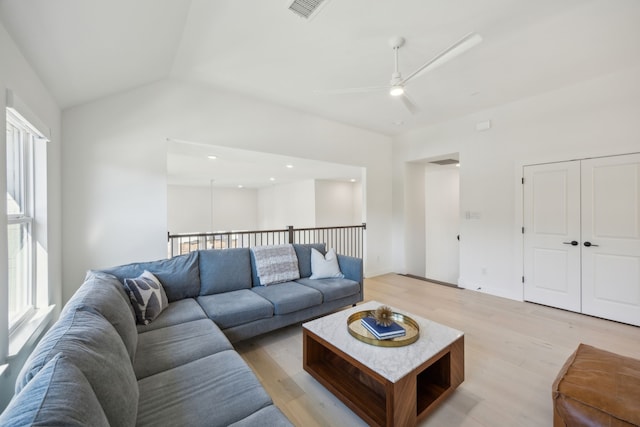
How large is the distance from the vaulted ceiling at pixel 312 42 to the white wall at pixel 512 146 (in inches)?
11.2

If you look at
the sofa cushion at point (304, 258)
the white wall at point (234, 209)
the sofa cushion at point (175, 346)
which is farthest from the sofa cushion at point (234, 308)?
the white wall at point (234, 209)

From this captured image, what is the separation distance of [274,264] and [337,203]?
16.2ft

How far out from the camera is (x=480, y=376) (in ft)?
6.90

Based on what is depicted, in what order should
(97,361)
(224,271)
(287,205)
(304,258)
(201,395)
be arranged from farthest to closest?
(287,205), (304,258), (224,271), (201,395), (97,361)

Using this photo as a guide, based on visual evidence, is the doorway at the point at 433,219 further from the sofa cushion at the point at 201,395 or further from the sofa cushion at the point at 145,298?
the sofa cushion at the point at 201,395

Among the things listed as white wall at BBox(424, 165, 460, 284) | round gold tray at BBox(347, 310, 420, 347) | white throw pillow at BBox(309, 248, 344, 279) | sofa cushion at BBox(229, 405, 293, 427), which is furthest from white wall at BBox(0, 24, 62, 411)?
white wall at BBox(424, 165, 460, 284)

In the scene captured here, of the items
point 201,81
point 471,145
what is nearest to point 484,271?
point 471,145

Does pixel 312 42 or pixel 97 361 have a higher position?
pixel 312 42

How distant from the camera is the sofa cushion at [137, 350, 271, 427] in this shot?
115 cm

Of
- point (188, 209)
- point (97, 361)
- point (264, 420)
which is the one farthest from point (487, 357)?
point (188, 209)

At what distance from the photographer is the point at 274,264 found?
3195 millimetres

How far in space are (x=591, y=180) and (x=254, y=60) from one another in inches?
167

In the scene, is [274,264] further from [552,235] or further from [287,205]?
[287,205]

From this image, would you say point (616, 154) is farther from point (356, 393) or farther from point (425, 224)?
point (356, 393)
